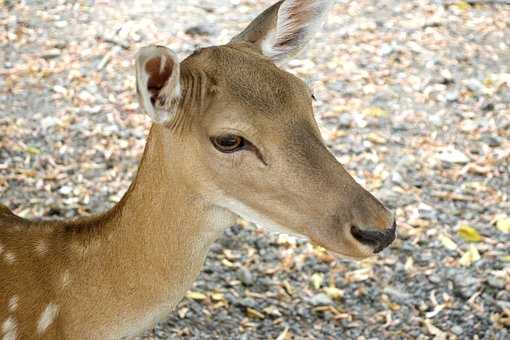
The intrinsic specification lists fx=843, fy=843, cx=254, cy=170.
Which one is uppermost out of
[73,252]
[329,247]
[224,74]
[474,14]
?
[224,74]

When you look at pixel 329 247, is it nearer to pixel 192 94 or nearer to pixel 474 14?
pixel 192 94

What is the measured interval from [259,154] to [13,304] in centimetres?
92

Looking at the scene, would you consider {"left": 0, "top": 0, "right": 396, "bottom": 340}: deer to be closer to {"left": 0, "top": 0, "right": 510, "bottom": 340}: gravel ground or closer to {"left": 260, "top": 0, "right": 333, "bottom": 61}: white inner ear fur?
{"left": 260, "top": 0, "right": 333, "bottom": 61}: white inner ear fur

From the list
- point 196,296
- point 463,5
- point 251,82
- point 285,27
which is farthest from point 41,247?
point 463,5

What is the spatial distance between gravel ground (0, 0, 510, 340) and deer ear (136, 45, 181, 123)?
5.52 feet

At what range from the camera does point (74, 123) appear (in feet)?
16.6

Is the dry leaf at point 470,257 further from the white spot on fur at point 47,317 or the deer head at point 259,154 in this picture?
the white spot on fur at point 47,317

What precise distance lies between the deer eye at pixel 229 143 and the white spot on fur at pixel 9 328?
2.86 ft

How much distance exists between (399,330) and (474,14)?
10.8 ft

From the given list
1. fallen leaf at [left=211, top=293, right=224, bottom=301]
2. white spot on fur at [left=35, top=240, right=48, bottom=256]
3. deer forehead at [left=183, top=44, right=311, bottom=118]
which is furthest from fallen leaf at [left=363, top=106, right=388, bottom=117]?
white spot on fur at [left=35, top=240, right=48, bottom=256]

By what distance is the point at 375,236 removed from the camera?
2.18 m

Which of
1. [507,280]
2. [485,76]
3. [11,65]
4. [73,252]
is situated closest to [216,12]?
[11,65]

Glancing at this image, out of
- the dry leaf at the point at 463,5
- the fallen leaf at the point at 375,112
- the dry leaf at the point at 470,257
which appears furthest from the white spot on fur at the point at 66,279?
the dry leaf at the point at 463,5

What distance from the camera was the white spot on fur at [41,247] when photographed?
103 inches
